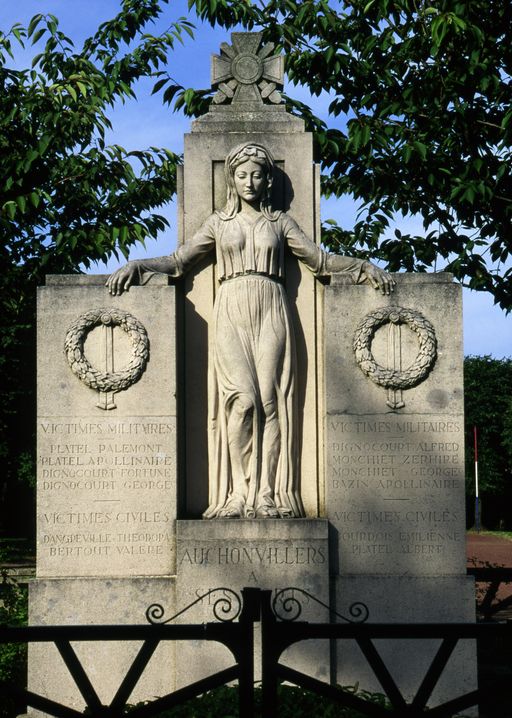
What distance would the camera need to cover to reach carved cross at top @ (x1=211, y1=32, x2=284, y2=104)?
33.7ft

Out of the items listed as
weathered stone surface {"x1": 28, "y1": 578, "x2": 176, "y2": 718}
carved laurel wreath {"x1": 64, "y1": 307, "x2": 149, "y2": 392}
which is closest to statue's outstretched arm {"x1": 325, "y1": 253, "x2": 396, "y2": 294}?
carved laurel wreath {"x1": 64, "y1": 307, "x2": 149, "y2": 392}

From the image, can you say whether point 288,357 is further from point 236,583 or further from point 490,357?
point 490,357

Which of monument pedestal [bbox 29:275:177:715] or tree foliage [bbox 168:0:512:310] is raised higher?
tree foliage [bbox 168:0:512:310]

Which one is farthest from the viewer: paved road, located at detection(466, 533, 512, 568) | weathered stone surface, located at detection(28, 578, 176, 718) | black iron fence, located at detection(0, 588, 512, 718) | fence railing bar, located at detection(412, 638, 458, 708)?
paved road, located at detection(466, 533, 512, 568)

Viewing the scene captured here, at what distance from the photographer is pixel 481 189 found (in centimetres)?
1377

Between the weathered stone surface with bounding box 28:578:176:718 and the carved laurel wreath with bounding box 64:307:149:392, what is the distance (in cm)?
166

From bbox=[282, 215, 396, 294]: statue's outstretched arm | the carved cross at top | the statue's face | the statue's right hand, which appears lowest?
the statue's right hand

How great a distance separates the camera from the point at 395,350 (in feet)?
32.1

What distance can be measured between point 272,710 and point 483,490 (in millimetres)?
48799

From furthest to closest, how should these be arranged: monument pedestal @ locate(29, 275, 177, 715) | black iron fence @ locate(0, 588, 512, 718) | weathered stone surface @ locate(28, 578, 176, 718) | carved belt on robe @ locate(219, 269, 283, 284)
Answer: carved belt on robe @ locate(219, 269, 283, 284)
monument pedestal @ locate(29, 275, 177, 715)
weathered stone surface @ locate(28, 578, 176, 718)
black iron fence @ locate(0, 588, 512, 718)

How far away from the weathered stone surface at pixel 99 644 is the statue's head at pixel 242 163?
3.31m

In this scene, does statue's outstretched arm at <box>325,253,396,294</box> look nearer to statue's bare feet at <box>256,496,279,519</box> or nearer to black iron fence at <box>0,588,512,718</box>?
statue's bare feet at <box>256,496,279,519</box>

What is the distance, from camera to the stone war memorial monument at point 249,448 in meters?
9.33

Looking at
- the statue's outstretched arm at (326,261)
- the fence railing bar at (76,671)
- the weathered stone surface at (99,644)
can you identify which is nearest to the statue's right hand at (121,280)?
the statue's outstretched arm at (326,261)
